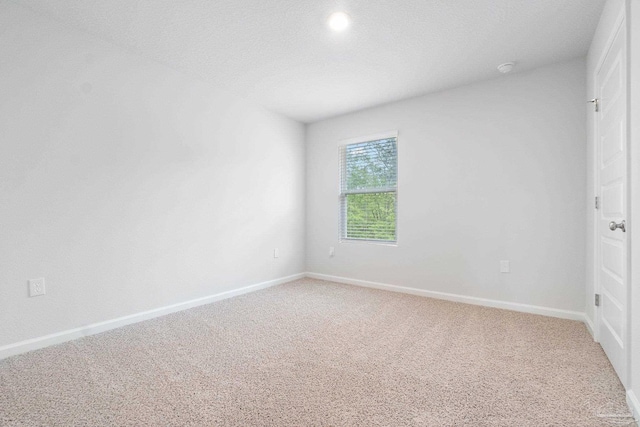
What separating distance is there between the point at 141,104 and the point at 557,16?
336 centimetres

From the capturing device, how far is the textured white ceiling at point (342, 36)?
6.98ft

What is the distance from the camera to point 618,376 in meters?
1.73

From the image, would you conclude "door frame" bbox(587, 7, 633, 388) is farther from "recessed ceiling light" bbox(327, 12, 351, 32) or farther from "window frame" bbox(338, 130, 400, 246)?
"window frame" bbox(338, 130, 400, 246)

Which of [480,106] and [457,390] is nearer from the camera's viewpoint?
[457,390]

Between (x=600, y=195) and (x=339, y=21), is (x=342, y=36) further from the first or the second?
(x=600, y=195)

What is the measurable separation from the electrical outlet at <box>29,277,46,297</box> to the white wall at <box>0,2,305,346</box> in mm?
31

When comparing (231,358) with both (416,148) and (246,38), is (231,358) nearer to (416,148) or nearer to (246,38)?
(246,38)

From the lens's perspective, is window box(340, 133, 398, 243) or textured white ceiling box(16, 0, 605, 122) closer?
textured white ceiling box(16, 0, 605, 122)

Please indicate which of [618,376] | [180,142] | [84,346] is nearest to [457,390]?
[618,376]

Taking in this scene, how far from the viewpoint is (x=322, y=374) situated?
5.91 feet
